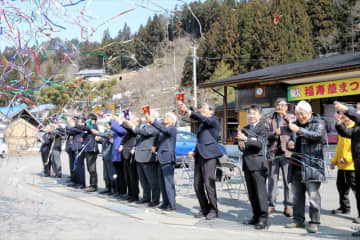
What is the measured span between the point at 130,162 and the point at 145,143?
875 millimetres

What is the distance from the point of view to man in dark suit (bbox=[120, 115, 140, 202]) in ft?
27.3

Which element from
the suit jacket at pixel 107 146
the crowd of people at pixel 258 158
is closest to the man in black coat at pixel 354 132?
the crowd of people at pixel 258 158

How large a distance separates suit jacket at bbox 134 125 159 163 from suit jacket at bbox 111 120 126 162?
949 mm

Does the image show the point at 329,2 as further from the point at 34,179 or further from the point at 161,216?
the point at 161,216

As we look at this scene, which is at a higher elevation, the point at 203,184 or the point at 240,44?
the point at 240,44

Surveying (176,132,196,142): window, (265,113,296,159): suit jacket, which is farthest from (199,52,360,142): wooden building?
(265,113,296,159): suit jacket

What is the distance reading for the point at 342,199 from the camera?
21.3 feet

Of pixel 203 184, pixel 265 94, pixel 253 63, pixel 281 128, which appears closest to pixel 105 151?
pixel 203 184

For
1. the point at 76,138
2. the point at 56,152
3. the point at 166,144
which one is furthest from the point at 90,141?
the point at 56,152

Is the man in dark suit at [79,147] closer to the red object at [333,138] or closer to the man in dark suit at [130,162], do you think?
the man in dark suit at [130,162]

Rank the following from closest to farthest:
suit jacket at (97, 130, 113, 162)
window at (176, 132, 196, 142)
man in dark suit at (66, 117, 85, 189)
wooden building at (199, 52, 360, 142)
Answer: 1. suit jacket at (97, 130, 113, 162)
2. man in dark suit at (66, 117, 85, 189)
3. wooden building at (199, 52, 360, 142)
4. window at (176, 132, 196, 142)

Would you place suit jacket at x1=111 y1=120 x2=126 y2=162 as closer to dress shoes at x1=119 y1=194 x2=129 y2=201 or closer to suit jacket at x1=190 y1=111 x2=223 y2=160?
dress shoes at x1=119 y1=194 x2=129 y2=201

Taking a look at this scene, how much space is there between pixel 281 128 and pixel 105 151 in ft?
15.5

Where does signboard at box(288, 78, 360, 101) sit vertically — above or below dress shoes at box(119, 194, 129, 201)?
above
